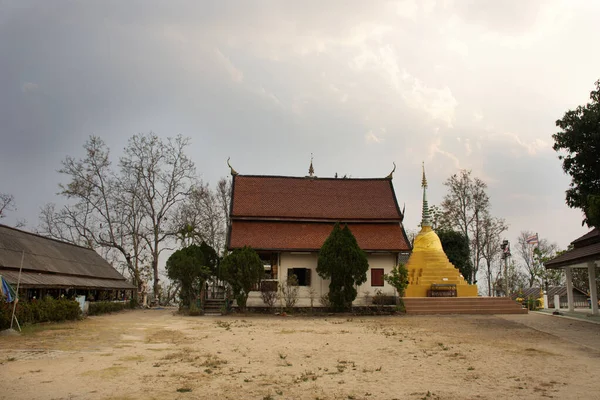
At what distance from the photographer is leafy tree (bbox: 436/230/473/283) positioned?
32.3 meters

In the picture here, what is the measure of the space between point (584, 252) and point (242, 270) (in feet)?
43.7

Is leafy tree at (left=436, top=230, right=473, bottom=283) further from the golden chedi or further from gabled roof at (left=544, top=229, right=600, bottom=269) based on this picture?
gabled roof at (left=544, top=229, right=600, bottom=269)

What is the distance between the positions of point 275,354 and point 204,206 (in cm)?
2577

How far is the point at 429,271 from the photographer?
965 inches

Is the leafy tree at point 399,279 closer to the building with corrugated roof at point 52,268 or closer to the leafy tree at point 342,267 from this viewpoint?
the leafy tree at point 342,267

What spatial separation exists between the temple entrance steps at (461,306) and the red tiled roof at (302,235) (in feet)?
9.07

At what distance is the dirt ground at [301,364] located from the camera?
631 centimetres

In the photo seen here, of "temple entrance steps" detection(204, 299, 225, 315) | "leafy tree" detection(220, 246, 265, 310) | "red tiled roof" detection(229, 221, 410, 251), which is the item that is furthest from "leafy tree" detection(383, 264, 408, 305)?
"temple entrance steps" detection(204, 299, 225, 315)

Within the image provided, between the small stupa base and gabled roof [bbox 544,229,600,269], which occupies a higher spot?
gabled roof [bbox 544,229,600,269]

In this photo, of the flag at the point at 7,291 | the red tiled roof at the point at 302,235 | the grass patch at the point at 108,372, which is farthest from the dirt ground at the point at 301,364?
the red tiled roof at the point at 302,235

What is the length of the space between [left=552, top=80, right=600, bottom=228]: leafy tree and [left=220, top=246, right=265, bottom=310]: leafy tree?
12012 millimetres

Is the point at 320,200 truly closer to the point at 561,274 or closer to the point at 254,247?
the point at 254,247

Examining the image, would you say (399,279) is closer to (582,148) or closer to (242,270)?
(242,270)

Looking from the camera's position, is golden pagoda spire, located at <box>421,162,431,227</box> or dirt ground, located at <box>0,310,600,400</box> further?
golden pagoda spire, located at <box>421,162,431,227</box>
